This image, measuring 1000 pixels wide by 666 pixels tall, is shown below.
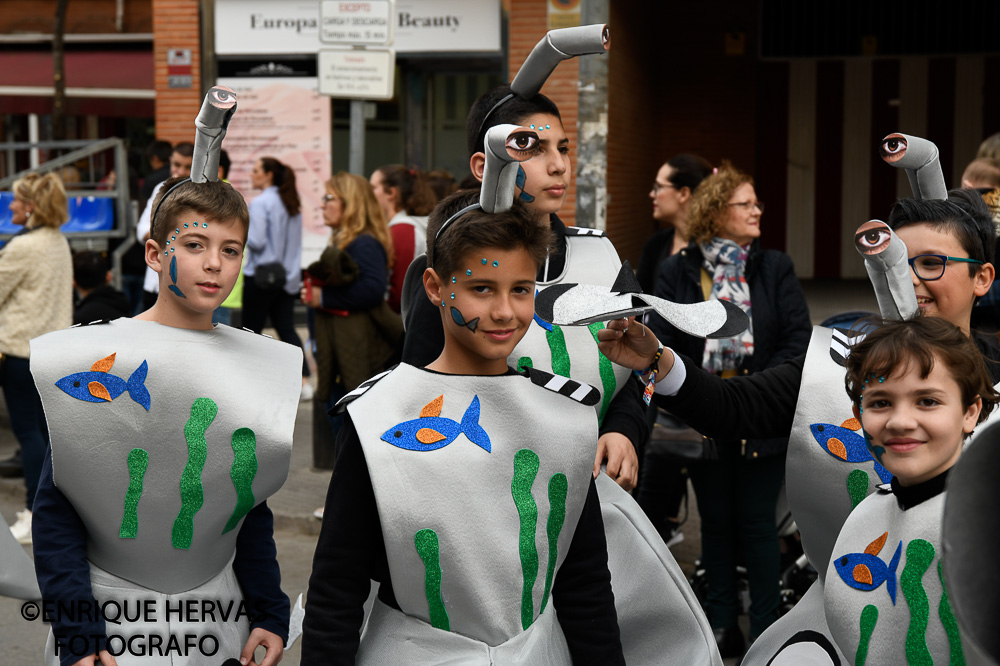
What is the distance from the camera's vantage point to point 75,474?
249cm

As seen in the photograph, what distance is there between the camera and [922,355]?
202 cm

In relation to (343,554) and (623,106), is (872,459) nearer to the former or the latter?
(343,554)

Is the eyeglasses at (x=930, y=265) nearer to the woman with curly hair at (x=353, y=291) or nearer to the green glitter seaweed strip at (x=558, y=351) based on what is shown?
the green glitter seaweed strip at (x=558, y=351)

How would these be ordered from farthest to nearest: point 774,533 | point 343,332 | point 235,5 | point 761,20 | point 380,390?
point 761,20
point 235,5
point 343,332
point 774,533
point 380,390

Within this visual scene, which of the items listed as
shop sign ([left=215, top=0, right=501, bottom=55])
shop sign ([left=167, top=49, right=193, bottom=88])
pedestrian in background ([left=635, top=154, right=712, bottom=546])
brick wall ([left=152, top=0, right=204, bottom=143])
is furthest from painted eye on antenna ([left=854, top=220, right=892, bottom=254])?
shop sign ([left=167, top=49, right=193, bottom=88])

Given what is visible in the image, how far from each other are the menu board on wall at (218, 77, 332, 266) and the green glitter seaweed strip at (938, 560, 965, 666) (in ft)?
35.0

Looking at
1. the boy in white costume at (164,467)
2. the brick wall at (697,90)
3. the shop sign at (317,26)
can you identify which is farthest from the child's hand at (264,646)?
the brick wall at (697,90)

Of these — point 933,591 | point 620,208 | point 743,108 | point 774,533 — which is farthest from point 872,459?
point 743,108

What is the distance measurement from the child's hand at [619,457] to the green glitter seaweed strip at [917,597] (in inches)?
33.7

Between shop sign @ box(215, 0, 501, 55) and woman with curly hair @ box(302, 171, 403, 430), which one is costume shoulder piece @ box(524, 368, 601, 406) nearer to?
woman with curly hair @ box(302, 171, 403, 430)

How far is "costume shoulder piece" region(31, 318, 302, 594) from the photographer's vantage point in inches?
98.6

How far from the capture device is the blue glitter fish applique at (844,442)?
245 cm

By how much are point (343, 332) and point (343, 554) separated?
14.2 ft

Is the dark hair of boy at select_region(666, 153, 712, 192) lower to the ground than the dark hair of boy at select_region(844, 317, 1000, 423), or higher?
higher
